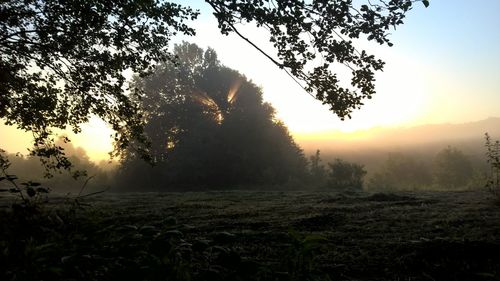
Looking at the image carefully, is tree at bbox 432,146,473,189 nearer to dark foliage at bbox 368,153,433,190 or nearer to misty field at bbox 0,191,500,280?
dark foliage at bbox 368,153,433,190

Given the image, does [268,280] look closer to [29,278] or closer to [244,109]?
[29,278]

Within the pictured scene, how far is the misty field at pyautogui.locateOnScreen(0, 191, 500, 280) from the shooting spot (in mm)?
3211

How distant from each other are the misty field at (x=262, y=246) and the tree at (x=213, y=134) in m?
32.7

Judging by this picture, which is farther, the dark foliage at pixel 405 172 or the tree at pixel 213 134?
the dark foliage at pixel 405 172

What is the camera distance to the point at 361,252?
21.2ft

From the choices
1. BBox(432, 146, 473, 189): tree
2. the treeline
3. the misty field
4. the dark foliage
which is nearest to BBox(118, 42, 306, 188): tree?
the treeline

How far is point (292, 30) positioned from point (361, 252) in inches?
174

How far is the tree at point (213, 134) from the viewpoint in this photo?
148 ft

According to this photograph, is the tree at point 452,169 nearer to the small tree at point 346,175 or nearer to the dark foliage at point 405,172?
the dark foliage at point 405,172

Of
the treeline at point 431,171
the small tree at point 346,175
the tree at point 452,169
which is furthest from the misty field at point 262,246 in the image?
the tree at point 452,169

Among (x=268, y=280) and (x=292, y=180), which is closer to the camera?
(x=268, y=280)

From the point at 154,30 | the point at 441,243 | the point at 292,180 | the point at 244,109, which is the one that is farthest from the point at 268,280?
the point at 244,109

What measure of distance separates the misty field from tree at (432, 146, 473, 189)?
59665 millimetres

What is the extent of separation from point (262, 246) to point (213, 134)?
129 ft
